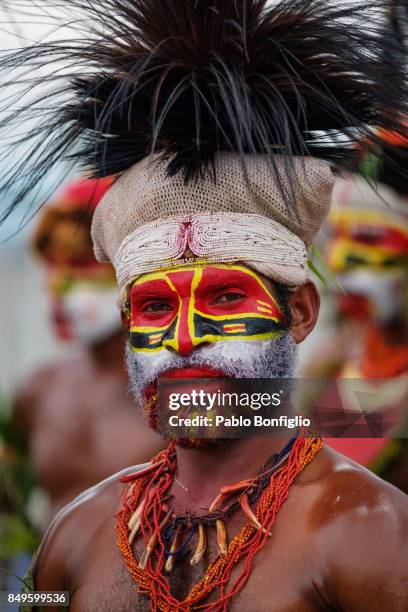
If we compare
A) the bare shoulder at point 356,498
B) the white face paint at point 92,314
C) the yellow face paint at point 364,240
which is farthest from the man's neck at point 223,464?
the white face paint at point 92,314

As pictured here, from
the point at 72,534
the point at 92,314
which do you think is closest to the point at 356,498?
the point at 72,534

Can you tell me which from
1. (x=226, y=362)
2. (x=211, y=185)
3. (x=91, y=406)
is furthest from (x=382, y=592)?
(x=91, y=406)

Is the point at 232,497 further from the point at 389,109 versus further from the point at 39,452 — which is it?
the point at 39,452

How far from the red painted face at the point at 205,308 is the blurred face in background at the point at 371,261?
171 inches

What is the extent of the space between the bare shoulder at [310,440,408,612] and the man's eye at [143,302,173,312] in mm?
679

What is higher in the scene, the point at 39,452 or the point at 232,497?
the point at 232,497

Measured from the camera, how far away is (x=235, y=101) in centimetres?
305

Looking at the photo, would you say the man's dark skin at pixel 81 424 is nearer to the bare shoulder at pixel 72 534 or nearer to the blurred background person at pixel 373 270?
the blurred background person at pixel 373 270

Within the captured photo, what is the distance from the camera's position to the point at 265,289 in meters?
3.12

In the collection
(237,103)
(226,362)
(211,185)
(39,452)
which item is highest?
(237,103)

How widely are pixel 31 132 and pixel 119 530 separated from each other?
127cm

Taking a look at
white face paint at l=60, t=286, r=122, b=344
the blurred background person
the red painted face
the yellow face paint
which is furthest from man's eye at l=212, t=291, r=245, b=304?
white face paint at l=60, t=286, r=122, b=344

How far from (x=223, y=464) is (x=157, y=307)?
0.51 m

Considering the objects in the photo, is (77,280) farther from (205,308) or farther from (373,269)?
(205,308)
